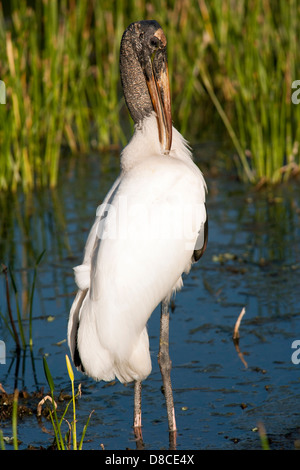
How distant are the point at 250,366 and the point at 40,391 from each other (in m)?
1.28

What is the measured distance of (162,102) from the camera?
4504mm

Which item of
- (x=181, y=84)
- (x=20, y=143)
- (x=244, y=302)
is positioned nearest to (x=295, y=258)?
(x=244, y=302)

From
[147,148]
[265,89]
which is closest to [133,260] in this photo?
[147,148]

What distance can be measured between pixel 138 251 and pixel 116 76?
5499 millimetres

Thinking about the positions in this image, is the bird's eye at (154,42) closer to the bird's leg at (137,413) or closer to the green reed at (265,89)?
the bird's leg at (137,413)

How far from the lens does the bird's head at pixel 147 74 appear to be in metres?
4.47

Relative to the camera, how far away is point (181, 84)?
11039mm

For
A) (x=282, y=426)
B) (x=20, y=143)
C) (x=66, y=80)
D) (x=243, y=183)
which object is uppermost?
(x=66, y=80)

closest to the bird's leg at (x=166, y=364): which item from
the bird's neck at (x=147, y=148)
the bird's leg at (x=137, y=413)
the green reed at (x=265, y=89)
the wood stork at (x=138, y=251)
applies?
the wood stork at (x=138, y=251)

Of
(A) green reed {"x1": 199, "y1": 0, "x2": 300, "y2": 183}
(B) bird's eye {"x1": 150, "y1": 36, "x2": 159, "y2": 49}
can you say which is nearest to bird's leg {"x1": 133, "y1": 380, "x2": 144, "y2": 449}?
(B) bird's eye {"x1": 150, "y1": 36, "x2": 159, "y2": 49}

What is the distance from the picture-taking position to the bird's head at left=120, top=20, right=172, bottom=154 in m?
4.47
